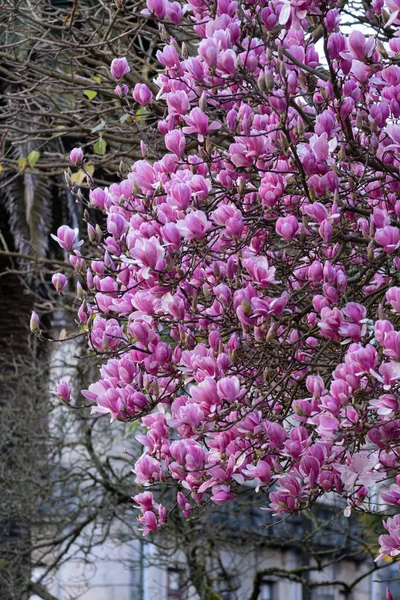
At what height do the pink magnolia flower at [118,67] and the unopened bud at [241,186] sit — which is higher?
→ the pink magnolia flower at [118,67]

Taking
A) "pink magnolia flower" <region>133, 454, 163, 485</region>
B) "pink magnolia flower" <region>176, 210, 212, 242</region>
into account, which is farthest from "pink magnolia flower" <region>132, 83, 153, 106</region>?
"pink magnolia flower" <region>133, 454, 163, 485</region>

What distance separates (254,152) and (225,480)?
1000 millimetres

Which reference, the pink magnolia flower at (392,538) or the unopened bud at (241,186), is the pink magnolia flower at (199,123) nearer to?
the unopened bud at (241,186)

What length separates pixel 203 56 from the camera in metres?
3.32

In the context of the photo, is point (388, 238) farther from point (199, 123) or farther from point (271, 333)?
point (199, 123)

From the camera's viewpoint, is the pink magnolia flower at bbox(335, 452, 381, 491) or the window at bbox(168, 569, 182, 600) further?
the window at bbox(168, 569, 182, 600)

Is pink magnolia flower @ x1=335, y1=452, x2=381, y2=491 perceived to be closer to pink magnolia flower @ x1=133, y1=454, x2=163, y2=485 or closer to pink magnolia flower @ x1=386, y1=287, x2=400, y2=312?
pink magnolia flower @ x1=386, y1=287, x2=400, y2=312

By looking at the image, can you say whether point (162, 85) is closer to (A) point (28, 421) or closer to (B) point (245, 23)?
(B) point (245, 23)

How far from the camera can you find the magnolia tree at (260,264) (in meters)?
3.18

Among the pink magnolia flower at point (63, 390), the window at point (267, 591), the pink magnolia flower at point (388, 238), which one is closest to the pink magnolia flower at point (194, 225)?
the pink magnolia flower at point (388, 238)

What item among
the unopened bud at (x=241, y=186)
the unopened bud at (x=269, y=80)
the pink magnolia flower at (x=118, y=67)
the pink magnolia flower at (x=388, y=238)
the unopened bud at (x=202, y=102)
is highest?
the pink magnolia flower at (x=118, y=67)

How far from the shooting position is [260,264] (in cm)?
326

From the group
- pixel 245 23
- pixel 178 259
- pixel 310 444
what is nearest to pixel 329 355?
pixel 310 444

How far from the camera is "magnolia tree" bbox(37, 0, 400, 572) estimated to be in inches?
125
